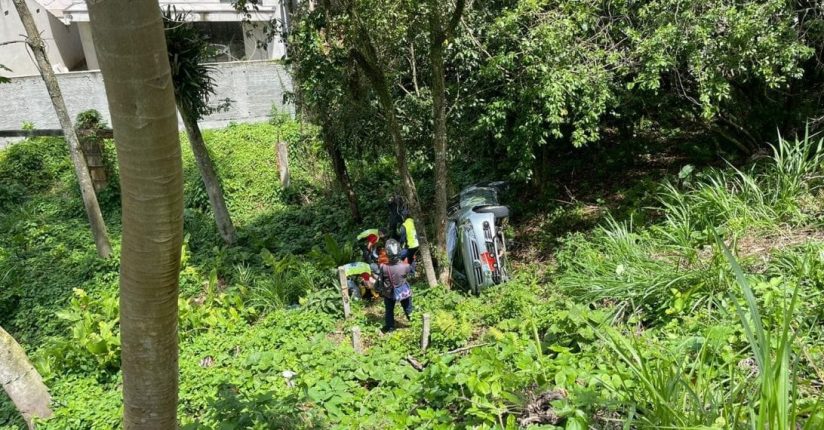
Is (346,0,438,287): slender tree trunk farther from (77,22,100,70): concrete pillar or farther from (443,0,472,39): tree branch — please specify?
(77,22,100,70): concrete pillar

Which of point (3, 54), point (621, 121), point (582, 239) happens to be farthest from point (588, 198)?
point (3, 54)

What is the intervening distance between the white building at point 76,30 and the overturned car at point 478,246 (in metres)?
12.2

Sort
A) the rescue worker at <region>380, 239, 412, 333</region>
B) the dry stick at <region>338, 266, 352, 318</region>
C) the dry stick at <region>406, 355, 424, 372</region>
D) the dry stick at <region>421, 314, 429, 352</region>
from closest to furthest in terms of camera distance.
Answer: the dry stick at <region>406, 355, 424, 372</region>, the dry stick at <region>421, 314, 429, 352</region>, the rescue worker at <region>380, 239, 412, 333</region>, the dry stick at <region>338, 266, 352, 318</region>

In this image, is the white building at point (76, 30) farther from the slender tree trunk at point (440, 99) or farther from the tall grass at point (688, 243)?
the tall grass at point (688, 243)

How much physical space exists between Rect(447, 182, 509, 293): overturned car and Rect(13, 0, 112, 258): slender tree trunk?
6.52 metres

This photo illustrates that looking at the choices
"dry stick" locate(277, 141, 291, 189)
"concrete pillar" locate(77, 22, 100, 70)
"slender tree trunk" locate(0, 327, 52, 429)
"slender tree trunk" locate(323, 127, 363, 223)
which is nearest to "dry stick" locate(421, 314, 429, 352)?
"slender tree trunk" locate(0, 327, 52, 429)

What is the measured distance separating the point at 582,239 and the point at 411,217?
2380 mm

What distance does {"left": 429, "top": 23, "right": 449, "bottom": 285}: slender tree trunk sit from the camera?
657 centimetres

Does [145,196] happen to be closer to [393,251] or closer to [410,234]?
[393,251]

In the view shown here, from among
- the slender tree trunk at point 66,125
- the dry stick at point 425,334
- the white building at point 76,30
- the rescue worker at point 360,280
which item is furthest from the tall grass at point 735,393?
the white building at point 76,30

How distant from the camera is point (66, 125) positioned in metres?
9.22

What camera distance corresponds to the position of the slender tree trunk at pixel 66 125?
8266 mm

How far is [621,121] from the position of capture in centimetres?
970

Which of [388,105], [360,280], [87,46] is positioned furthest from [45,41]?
[388,105]
